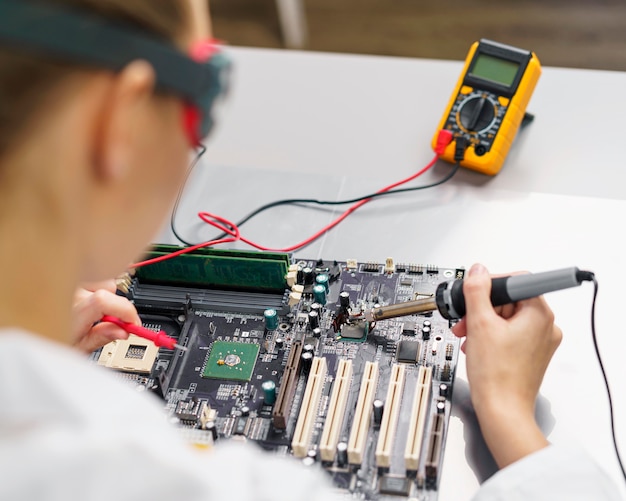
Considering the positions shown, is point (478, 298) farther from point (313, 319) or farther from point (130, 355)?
point (130, 355)

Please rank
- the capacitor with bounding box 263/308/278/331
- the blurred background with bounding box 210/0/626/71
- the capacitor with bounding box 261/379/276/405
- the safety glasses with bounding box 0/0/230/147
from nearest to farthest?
the safety glasses with bounding box 0/0/230/147 < the capacitor with bounding box 261/379/276/405 < the capacitor with bounding box 263/308/278/331 < the blurred background with bounding box 210/0/626/71

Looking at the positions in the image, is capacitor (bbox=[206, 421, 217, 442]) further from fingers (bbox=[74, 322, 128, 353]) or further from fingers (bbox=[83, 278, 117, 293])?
fingers (bbox=[83, 278, 117, 293])

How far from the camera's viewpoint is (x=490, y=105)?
5.46ft

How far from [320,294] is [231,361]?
0.20 metres

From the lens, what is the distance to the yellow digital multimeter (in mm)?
1647

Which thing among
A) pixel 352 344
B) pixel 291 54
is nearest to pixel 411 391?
pixel 352 344

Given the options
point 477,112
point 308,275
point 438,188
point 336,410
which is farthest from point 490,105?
point 336,410

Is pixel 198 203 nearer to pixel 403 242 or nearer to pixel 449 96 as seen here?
pixel 403 242

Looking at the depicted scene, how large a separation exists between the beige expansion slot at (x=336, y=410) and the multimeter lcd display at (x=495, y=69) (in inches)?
28.5

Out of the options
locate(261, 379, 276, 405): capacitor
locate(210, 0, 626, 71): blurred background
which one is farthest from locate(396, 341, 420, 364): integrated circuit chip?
locate(210, 0, 626, 71): blurred background

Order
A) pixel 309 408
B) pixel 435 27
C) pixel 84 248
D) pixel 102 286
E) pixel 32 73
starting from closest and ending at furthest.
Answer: pixel 32 73 < pixel 84 248 < pixel 309 408 < pixel 102 286 < pixel 435 27

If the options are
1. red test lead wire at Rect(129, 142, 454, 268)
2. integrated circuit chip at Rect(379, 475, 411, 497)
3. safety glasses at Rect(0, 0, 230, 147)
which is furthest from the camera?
red test lead wire at Rect(129, 142, 454, 268)

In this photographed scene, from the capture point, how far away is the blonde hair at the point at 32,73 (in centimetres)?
66

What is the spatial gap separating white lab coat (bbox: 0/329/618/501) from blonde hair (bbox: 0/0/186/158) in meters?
0.19
